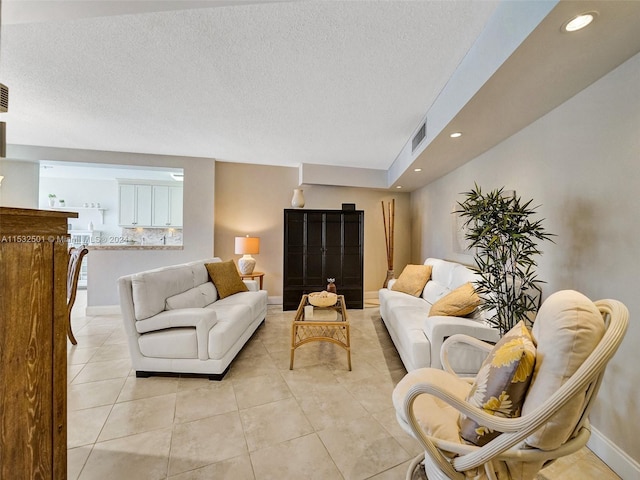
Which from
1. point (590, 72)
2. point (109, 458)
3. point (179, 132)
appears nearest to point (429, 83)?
point (590, 72)

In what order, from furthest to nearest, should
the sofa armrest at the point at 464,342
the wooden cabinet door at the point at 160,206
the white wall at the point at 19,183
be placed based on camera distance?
the wooden cabinet door at the point at 160,206 < the white wall at the point at 19,183 < the sofa armrest at the point at 464,342

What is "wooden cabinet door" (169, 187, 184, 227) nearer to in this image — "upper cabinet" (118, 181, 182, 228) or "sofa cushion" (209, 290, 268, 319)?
"upper cabinet" (118, 181, 182, 228)

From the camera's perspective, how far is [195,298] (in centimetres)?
289

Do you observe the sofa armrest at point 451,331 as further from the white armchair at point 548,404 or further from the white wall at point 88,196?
the white wall at point 88,196

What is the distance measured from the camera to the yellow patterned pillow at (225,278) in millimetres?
3488

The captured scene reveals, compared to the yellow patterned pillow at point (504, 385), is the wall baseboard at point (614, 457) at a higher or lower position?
lower

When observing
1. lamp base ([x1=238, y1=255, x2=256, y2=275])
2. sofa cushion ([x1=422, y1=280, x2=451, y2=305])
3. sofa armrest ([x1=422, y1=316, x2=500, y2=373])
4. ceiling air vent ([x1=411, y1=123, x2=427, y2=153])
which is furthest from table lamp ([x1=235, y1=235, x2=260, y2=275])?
sofa armrest ([x1=422, y1=316, x2=500, y2=373])

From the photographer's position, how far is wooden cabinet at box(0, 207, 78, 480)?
0.94 metres

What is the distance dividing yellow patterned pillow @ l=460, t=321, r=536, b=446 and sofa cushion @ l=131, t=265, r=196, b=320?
2.42 metres

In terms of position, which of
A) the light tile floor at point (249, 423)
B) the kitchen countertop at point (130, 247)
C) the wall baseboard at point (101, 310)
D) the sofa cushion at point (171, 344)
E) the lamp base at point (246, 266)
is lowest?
the light tile floor at point (249, 423)

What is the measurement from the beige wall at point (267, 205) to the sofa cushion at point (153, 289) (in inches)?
88.6

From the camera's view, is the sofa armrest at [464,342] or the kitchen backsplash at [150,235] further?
the kitchen backsplash at [150,235]

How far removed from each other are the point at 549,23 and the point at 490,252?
1350mm

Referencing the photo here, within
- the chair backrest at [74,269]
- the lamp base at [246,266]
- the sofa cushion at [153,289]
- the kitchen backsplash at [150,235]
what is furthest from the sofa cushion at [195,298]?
the kitchen backsplash at [150,235]
